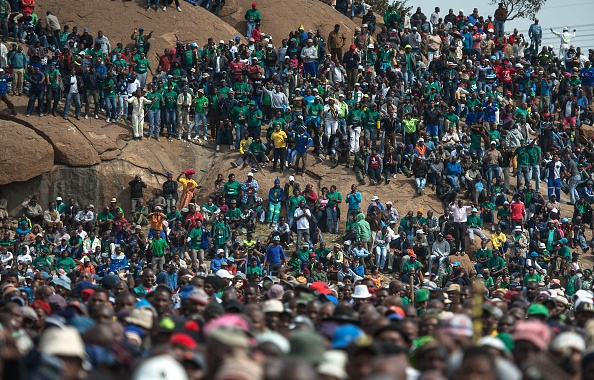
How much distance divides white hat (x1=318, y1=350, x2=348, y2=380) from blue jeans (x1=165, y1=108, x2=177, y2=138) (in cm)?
2275

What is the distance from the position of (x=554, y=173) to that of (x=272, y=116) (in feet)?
26.6

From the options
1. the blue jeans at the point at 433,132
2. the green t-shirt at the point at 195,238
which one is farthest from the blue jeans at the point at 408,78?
the green t-shirt at the point at 195,238

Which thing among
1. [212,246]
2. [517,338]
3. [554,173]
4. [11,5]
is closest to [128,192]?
[212,246]

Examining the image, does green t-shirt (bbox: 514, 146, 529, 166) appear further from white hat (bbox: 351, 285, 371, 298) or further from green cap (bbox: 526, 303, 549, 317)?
green cap (bbox: 526, 303, 549, 317)

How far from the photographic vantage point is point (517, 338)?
457 inches

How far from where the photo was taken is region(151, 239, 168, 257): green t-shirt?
1071 inches

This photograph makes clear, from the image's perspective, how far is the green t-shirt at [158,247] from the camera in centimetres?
2720

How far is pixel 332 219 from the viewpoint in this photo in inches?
1205

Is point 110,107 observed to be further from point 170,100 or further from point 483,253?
point 483,253

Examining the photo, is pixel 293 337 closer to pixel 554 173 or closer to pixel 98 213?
pixel 98 213

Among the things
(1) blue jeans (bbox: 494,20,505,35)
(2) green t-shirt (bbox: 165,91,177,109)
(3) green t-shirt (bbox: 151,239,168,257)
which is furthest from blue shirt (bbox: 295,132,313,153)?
(1) blue jeans (bbox: 494,20,505,35)

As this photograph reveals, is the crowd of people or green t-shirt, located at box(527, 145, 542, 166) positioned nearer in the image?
the crowd of people

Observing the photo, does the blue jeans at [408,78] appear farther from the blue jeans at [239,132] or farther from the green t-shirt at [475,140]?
the blue jeans at [239,132]

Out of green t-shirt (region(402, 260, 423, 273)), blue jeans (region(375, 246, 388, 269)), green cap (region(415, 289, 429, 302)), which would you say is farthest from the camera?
blue jeans (region(375, 246, 388, 269))
